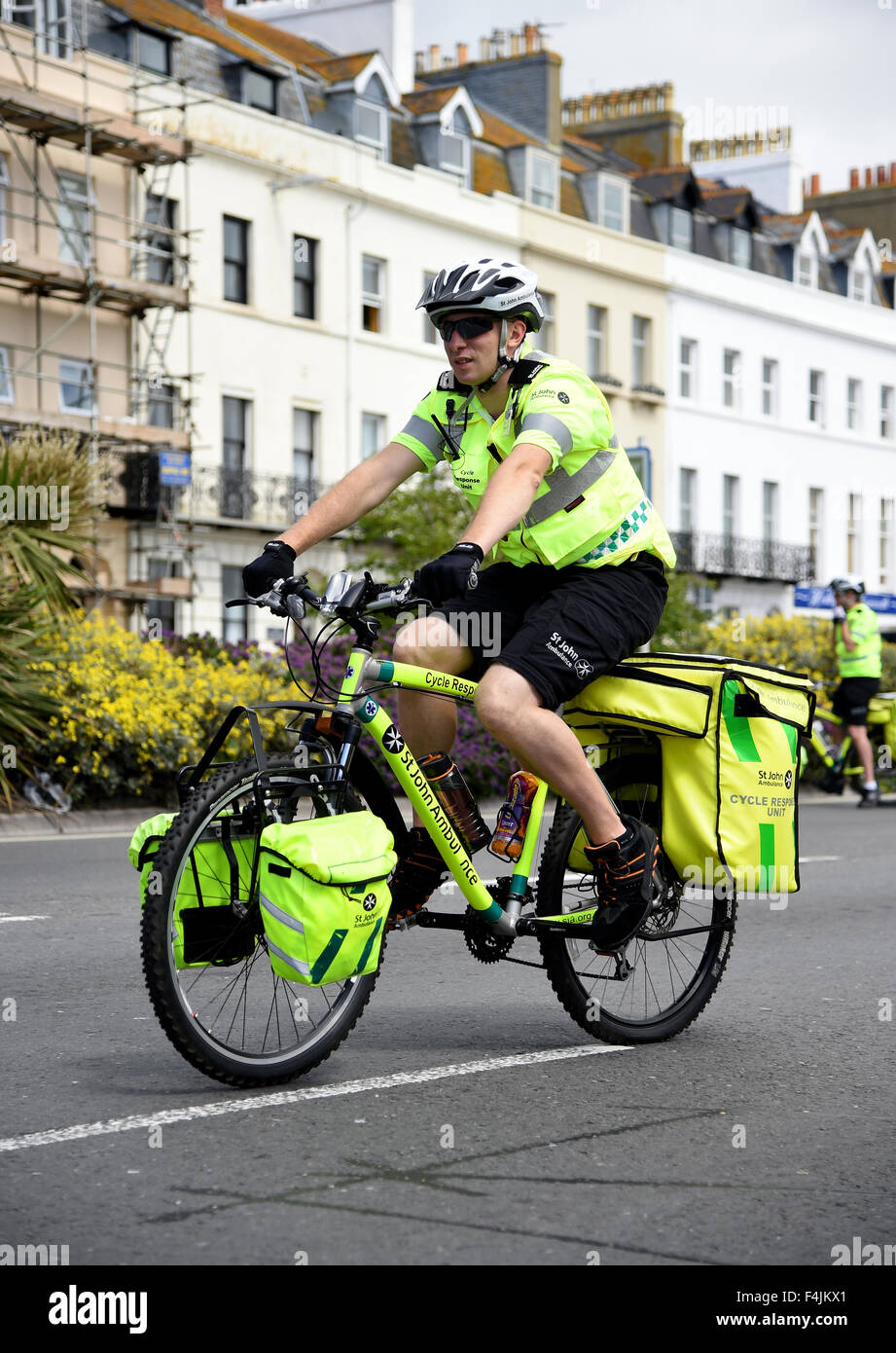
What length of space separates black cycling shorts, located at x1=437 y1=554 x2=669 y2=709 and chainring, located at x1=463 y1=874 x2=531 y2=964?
542 mm

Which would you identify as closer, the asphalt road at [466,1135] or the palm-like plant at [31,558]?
the asphalt road at [466,1135]

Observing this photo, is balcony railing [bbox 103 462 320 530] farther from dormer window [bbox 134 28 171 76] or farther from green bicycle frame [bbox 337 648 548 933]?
green bicycle frame [bbox 337 648 548 933]

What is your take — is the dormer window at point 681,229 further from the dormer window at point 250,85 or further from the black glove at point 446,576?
the black glove at point 446,576

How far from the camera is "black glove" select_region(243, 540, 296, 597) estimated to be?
468 centimetres

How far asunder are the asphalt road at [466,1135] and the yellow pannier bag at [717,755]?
22.3 inches

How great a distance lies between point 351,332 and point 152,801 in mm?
24763

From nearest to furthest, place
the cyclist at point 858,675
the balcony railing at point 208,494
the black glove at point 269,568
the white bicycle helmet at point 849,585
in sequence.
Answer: the black glove at point 269,568
the white bicycle helmet at point 849,585
the cyclist at point 858,675
the balcony railing at point 208,494

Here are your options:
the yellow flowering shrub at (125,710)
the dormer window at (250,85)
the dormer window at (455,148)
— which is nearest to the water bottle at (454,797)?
the yellow flowering shrub at (125,710)

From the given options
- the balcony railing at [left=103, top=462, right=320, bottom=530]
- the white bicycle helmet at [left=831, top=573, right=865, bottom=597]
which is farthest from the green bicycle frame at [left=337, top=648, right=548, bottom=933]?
the balcony railing at [left=103, top=462, right=320, bottom=530]

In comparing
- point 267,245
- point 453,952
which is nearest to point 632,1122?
point 453,952

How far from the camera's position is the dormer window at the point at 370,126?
39.4 meters

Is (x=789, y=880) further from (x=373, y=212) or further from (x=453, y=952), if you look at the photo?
(x=373, y=212)

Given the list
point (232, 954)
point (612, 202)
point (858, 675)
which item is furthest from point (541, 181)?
point (232, 954)

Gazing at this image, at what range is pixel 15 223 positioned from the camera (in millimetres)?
31453
